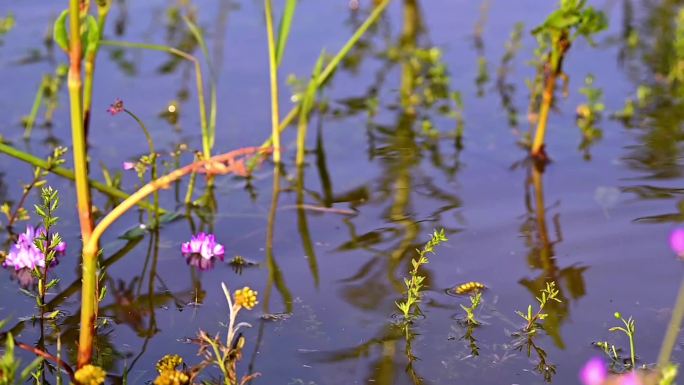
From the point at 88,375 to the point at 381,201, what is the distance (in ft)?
5.27

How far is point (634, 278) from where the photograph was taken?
2742 mm

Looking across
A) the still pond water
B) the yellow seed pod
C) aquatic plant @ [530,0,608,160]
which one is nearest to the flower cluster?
the still pond water

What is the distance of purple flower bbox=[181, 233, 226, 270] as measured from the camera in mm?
2876

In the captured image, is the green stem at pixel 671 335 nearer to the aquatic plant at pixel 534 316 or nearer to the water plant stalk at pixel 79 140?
the aquatic plant at pixel 534 316

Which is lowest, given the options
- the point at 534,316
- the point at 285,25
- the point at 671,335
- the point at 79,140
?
the point at 534,316

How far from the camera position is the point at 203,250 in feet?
9.48

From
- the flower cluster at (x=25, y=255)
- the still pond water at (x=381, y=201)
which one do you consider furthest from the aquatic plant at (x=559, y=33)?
the flower cluster at (x=25, y=255)

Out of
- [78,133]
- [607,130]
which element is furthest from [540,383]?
[607,130]

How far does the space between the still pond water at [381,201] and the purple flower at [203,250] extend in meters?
0.04

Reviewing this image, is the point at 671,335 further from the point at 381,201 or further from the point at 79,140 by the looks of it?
the point at 381,201

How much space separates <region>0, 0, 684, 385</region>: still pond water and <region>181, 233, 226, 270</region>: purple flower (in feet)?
0.13

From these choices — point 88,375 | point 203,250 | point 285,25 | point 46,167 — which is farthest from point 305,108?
point 88,375

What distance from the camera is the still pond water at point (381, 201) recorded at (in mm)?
2445

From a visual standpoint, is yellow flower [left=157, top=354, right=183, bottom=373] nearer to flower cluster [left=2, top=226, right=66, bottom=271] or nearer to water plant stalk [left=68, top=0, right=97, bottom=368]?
water plant stalk [left=68, top=0, right=97, bottom=368]
